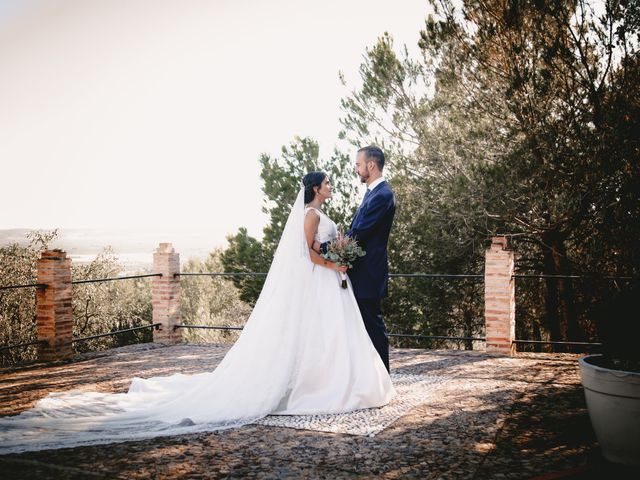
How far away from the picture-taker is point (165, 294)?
26.3 feet

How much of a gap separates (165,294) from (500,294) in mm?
5295

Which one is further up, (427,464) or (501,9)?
(501,9)

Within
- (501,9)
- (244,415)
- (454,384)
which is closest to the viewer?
(244,415)

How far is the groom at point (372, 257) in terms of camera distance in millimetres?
4340

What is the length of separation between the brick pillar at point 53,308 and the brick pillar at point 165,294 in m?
1.61

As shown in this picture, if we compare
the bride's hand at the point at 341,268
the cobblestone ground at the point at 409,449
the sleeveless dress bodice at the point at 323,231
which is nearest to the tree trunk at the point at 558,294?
the cobblestone ground at the point at 409,449

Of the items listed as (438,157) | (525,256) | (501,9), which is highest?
(501,9)

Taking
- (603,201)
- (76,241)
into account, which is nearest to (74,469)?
(603,201)

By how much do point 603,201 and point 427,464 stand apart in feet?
14.1

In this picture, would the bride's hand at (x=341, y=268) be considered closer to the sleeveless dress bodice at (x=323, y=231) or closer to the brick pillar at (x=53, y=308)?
the sleeveless dress bodice at (x=323, y=231)

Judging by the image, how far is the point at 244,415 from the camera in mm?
3727

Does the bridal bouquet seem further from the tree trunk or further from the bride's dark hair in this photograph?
the tree trunk

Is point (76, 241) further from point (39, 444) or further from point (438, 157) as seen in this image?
point (39, 444)

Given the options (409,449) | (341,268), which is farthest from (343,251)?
(409,449)
